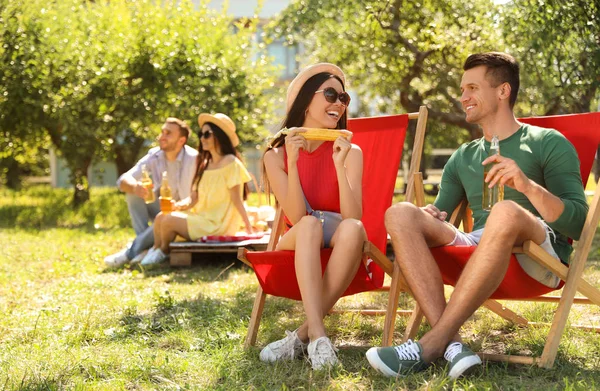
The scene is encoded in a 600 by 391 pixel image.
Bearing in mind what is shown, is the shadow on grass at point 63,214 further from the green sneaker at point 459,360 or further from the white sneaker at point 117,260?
the green sneaker at point 459,360

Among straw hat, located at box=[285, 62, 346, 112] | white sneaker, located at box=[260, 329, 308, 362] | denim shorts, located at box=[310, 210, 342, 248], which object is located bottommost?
white sneaker, located at box=[260, 329, 308, 362]

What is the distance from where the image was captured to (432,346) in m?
3.23

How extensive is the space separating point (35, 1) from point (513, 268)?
9.96 metres

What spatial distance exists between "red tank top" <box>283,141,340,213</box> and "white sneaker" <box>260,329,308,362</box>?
0.68 meters

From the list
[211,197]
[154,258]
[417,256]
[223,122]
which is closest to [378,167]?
[417,256]

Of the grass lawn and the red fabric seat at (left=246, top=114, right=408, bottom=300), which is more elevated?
the red fabric seat at (left=246, top=114, right=408, bottom=300)

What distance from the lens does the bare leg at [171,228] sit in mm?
7066

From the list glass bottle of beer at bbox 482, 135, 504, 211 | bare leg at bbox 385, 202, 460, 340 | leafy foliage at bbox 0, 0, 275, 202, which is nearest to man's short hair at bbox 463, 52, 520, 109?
glass bottle of beer at bbox 482, 135, 504, 211

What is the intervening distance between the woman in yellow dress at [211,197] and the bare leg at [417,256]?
146 inches

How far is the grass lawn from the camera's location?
10.6 ft

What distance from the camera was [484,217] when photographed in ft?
12.3

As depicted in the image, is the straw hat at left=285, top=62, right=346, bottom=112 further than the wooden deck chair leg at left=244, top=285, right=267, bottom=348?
Yes

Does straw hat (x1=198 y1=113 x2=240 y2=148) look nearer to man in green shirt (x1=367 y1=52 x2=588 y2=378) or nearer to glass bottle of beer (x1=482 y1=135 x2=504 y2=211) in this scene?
man in green shirt (x1=367 y1=52 x2=588 y2=378)

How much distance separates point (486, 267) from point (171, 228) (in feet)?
14.1
